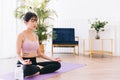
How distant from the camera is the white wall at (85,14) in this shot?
20.6 feet

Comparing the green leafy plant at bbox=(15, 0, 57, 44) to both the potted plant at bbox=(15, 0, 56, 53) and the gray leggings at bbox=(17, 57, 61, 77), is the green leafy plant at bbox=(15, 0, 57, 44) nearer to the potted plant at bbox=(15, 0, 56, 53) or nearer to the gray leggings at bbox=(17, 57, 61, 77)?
the potted plant at bbox=(15, 0, 56, 53)

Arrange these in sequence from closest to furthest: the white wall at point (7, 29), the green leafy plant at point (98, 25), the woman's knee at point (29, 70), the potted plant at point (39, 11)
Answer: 1. the woman's knee at point (29, 70)
2. the white wall at point (7, 29)
3. the potted plant at point (39, 11)
4. the green leafy plant at point (98, 25)

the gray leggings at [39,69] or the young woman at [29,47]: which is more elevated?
the young woman at [29,47]

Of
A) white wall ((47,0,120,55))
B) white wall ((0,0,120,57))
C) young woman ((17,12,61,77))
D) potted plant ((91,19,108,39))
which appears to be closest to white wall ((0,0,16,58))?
white wall ((0,0,120,57))

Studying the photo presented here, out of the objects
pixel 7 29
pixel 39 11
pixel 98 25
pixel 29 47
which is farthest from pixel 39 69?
pixel 98 25

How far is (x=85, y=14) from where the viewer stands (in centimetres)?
667

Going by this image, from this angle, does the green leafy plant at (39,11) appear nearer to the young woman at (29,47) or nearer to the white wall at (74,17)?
the white wall at (74,17)

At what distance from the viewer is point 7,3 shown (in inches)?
211

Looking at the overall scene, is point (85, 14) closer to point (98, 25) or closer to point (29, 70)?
point (98, 25)

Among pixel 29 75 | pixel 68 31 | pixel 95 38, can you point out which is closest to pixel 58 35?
pixel 68 31

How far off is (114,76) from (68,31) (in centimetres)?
351

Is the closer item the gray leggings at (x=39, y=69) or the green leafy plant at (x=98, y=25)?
the gray leggings at (x=39, y=69)

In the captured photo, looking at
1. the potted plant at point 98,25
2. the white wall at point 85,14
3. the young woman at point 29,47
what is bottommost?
the young woman at point 29,47

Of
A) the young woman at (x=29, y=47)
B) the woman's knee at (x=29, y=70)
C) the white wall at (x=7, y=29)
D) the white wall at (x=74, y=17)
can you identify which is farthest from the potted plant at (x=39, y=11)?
the woman's knee at (x=29, y=70)
